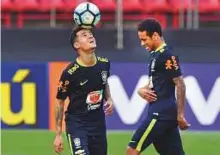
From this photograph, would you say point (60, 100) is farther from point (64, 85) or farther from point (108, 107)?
point (108, 107)

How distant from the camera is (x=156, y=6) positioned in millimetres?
16766

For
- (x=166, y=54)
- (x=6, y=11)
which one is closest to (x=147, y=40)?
(x=166, y=54)

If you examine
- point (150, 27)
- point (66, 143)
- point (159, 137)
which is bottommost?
point (66, 143)

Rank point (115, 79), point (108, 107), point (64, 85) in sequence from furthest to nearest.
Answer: point (115, 79) < point (108, 107) < point (64, 85)

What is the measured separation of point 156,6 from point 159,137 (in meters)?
9.37

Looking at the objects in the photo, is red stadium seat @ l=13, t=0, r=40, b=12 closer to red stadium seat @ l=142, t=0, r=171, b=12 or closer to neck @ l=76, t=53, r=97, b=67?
red stadium seat @ l=142, t=0, r=171, b=12

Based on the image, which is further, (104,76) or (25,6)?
(25,6)

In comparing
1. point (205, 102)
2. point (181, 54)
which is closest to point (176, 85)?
point (205, 102)

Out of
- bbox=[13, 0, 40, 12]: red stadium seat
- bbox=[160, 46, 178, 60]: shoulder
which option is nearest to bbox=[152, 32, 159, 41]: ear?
bbox=[160, 46, 178, 60]: shoulder

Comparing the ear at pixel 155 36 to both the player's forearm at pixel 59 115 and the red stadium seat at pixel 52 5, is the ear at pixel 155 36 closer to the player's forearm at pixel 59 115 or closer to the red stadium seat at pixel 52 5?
the player's forearm at pixel 59 115

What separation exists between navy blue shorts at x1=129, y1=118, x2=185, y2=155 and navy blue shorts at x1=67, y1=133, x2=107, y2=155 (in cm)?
57

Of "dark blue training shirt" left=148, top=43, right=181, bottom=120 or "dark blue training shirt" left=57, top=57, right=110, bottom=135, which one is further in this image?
"dark blue training shirt" left=148, top=43, right=181, bottom=120

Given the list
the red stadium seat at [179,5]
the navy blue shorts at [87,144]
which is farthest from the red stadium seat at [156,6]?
the navy blue shorts at [87,144]

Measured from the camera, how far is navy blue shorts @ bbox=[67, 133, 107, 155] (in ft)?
22.9
